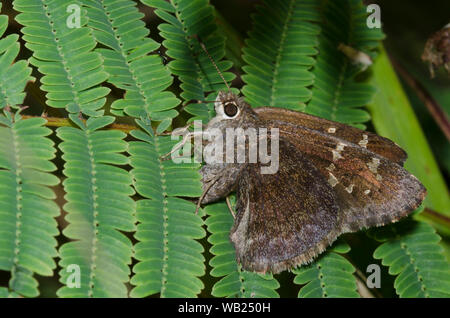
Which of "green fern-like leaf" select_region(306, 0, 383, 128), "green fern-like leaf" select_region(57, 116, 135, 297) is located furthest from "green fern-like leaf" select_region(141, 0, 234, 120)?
"green fern-like leaf" select_region(306, 0, 383, 128)

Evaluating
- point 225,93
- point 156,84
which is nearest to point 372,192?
point 225,93

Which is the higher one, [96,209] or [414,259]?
[96,209]

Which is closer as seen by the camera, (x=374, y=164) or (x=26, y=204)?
(x=26, y=204)

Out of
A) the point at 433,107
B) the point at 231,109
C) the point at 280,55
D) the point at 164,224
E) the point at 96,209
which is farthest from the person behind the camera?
the point at 433,107

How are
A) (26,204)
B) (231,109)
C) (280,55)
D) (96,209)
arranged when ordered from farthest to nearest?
(280,55) → (231,109) → (96,209) → (26,204)

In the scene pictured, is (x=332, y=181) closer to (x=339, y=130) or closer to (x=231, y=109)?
(x=339, y=130)

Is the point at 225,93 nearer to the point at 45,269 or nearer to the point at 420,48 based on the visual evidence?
the point at 45,269

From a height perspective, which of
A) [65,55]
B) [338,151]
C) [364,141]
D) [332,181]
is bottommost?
[332,181]

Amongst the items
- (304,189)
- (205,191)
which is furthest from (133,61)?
(304,189)

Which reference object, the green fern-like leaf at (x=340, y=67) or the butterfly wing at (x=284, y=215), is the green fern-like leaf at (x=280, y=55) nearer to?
the green fern-like leaf at (x=340, y=67)
